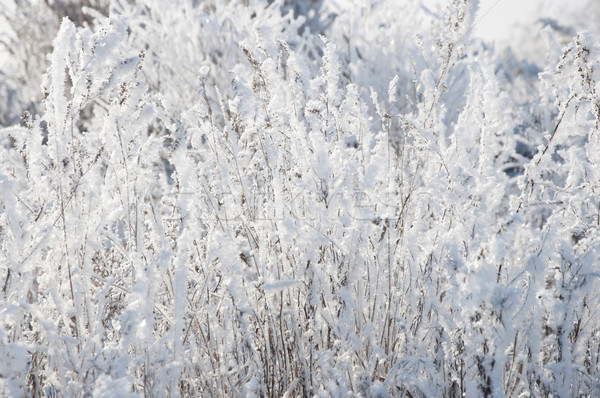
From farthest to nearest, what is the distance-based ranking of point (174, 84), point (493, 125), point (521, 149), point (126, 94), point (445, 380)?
point (521, 149), point (174, 84), point (493, 125), point (126, 94), point (445, 380)

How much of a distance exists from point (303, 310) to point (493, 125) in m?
0.80

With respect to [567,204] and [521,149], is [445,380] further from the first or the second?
[521,149]

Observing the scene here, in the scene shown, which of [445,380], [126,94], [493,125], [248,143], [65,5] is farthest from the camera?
[65,5]

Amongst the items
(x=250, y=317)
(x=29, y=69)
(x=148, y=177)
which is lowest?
(x=250, y=317)

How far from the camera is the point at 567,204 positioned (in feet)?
4.69

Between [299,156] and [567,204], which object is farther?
[567,204]

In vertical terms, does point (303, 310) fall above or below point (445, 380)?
above

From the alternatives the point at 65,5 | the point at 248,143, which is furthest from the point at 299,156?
the point at 65,5

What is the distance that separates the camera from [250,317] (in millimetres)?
1312

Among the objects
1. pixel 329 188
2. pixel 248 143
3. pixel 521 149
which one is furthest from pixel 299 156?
pixel 521 149

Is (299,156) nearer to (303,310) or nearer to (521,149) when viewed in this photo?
(303,310)

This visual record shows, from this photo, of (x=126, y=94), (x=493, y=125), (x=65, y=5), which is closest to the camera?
(x=126, y=94)

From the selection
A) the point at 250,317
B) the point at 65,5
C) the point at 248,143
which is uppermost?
the point at 65,5

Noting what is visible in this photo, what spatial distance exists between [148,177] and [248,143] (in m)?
0.35
